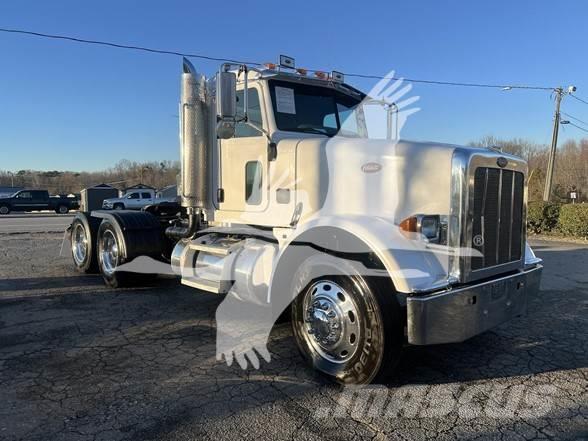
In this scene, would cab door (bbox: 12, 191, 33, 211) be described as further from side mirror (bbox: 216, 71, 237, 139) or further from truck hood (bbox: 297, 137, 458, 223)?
truck hood (bbox: 297, 137, 458, 223)

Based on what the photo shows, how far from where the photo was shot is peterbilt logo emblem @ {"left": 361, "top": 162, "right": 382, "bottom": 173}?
3935 millimetres

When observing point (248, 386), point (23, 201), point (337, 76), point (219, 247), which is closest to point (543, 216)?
point (337, 76)

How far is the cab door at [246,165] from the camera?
4949 millimetres

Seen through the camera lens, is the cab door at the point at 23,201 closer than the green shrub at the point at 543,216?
No

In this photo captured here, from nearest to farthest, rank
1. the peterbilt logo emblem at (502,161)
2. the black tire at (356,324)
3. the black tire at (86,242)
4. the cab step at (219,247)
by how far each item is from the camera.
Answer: the black tire at (356,324) < the peterbilt logo emblem at (502,161) < the cab step at (219,247) < the black tire at (86,242)

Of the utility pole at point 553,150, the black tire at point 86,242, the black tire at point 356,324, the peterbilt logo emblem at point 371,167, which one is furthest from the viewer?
the utility pole at point 553,150

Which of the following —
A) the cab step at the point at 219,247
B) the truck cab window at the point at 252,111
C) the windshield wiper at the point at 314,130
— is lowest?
the cab step at the point at 219,247

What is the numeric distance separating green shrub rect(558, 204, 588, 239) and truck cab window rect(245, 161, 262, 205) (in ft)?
44.3

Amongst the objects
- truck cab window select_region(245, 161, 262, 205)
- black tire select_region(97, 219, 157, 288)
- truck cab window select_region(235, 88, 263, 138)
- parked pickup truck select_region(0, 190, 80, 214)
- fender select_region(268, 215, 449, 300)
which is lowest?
parked pickup truck select_region(0, 190, 80, 214)

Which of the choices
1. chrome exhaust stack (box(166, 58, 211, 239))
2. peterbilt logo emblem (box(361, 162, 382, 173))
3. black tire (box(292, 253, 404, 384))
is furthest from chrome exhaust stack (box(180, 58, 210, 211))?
peterbilt logo emblem (box(361, 162, 382, 173))

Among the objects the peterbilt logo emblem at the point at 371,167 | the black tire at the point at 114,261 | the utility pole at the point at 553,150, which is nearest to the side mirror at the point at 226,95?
the peterbilt logo emblem at the point at 371,167

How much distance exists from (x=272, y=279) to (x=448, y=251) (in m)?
1.57

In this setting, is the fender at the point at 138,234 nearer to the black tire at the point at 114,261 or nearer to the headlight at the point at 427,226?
the black tire at the point at 114,261

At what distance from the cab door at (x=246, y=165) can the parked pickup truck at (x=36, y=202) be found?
113 ft
